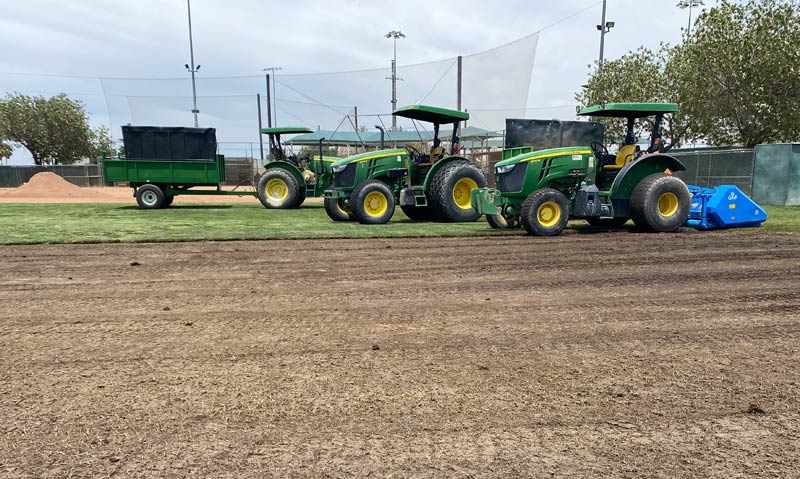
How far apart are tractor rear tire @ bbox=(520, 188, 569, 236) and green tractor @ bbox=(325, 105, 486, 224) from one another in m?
2.60

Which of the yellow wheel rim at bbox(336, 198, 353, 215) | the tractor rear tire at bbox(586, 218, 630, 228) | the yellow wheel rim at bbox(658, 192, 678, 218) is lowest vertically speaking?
the tractor rear tire at bbox(586, 218, 630, 228)

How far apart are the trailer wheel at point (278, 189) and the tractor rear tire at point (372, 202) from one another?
15.4 ft

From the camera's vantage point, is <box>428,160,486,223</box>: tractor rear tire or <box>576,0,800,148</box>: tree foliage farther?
<box>576,0,800,148</box>: tree foliage

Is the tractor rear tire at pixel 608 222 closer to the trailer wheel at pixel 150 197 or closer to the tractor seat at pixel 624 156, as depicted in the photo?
the tractor seat at pixel 624 156

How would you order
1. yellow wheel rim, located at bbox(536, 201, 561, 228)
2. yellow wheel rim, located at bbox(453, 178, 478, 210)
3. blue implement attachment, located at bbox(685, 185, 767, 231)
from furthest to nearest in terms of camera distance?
1. yellow wheel rim, located at bbox(453, 178, 478, 210)
2. blue implement attachment, located at bbox(685, 185, 767, 231)
3. yellow wheel rim, located at bbox(536, 201, 561, 228)

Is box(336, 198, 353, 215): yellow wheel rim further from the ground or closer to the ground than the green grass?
further from the ground

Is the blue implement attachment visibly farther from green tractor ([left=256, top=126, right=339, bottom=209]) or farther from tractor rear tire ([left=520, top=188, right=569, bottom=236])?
green tractor ([left=256, top=126, right=339, bottom=209])

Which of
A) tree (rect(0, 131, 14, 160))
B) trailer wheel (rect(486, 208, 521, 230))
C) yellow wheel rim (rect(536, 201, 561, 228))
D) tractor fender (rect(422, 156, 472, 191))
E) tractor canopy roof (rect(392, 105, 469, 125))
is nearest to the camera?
yellow wheel rim (rect(536, 201, 561, 228))

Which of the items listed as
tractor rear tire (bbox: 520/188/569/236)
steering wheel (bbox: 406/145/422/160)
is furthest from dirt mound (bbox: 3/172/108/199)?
tractor rear tire (bbox: 520/188/569/236)

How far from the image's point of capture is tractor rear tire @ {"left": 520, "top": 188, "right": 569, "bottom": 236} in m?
9.20

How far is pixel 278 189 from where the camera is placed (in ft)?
52.2

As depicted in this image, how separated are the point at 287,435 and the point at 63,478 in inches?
35.4

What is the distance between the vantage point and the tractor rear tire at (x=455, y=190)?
38.0 feet

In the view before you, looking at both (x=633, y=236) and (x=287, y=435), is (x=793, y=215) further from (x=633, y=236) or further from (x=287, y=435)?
(x=287, y=435)
